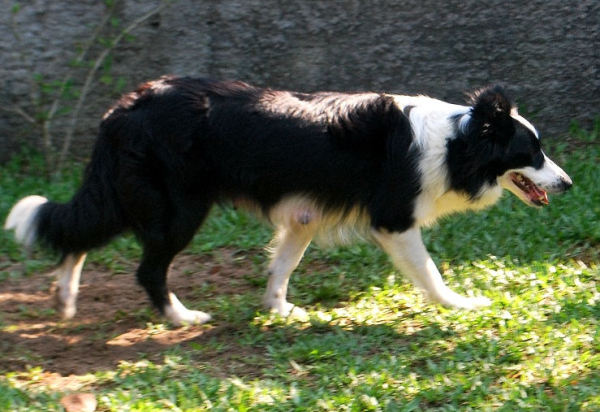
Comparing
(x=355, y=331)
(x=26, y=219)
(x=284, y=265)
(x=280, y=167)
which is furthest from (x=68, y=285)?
(x=355, y=331)

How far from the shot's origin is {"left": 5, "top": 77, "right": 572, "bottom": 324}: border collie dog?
5.09m

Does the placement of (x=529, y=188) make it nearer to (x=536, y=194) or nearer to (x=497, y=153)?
(x=536, y=194)

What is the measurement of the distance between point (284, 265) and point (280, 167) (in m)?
0.73

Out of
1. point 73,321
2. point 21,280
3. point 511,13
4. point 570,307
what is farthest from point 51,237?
point 511,13

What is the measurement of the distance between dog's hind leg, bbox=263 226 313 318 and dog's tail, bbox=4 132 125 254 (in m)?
0.98

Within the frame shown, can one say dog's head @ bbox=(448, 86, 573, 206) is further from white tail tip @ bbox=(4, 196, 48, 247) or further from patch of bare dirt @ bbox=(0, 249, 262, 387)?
white tail tip @ bbox=(4, 196, 48, 247)

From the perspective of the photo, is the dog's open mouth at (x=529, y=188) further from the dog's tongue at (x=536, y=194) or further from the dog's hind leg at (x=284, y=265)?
the dog's hind leg at (x=284, y=265)

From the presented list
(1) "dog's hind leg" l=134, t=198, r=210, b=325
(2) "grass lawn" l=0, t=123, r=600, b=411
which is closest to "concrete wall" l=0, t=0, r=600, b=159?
(2) "grass lawn" l=0, t=123, r=600, b=411

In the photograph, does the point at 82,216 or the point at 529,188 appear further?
the point at 529,188

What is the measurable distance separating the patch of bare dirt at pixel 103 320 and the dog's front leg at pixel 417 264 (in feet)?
3.43

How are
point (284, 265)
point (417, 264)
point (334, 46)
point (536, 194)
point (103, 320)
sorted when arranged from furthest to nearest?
point (334, 46) < point (284, 265) < point (103, 320) < point (536, 194) < point (417, 264)

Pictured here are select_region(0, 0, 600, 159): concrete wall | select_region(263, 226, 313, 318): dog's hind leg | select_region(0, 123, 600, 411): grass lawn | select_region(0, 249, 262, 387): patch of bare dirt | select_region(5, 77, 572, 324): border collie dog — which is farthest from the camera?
select_region(0, 0, 600, 159): concrete wall

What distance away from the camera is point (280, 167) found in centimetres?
514

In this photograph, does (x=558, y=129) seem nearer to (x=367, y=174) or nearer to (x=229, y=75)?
(x=229, y=75)
